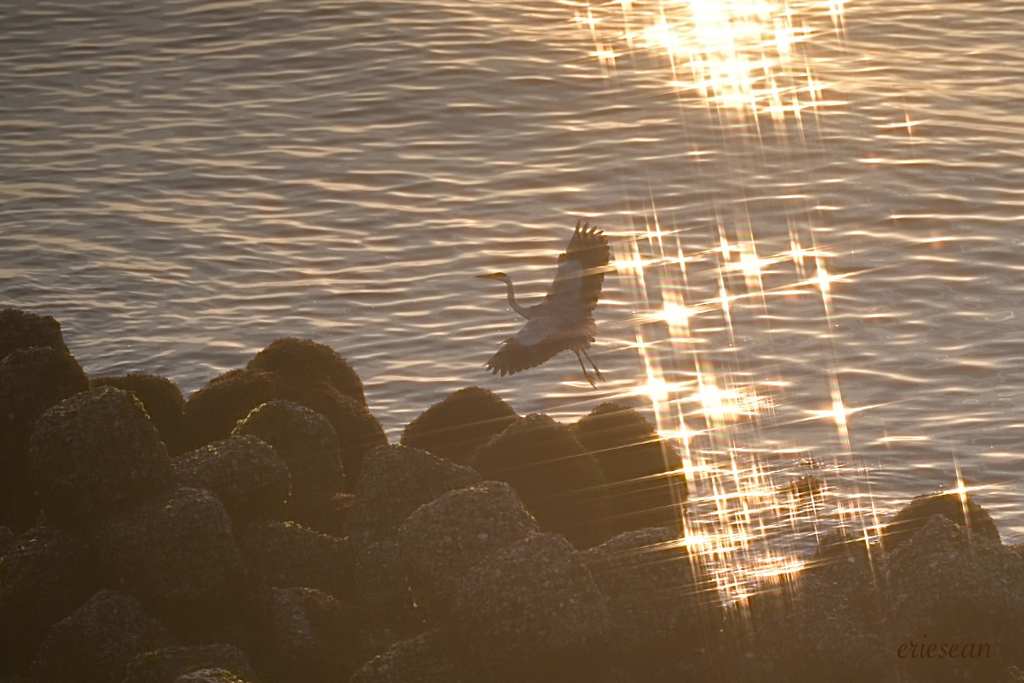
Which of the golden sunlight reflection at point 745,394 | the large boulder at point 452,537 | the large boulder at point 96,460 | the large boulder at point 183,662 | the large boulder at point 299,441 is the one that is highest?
the large boulder at point 96,460

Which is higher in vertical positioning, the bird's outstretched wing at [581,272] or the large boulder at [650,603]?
the bird's outstretched wing at [581,272]

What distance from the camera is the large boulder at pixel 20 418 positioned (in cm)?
1148

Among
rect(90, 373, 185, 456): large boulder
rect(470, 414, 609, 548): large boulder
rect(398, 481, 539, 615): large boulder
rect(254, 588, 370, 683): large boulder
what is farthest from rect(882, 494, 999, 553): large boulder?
rect(90, 373, 185, 456): large boulder

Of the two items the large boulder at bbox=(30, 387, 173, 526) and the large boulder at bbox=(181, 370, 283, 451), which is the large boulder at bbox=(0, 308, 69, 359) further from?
the large boulder at bbox=(30, 387, 173, 526)

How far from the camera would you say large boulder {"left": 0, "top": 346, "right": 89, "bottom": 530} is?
11.5 meters

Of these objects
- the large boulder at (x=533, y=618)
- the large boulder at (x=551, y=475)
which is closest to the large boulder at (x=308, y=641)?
the large boulder at (x=533, y=618)

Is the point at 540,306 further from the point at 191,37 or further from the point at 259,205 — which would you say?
the point at 191,37

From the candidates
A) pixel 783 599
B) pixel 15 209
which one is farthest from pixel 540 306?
pixel 15 209

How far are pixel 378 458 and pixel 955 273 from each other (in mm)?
9959

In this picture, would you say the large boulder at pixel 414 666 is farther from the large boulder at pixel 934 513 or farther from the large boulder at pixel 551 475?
the large boulder at pixel 934 513

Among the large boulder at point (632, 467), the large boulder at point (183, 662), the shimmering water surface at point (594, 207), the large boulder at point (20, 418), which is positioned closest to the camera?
the large boulder at point (183, 662)

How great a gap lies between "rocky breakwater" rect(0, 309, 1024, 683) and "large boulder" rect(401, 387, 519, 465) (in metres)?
0.02

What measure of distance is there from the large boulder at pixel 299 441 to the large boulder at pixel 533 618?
2583 millimetres

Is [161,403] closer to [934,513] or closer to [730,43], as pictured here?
[934,513]
